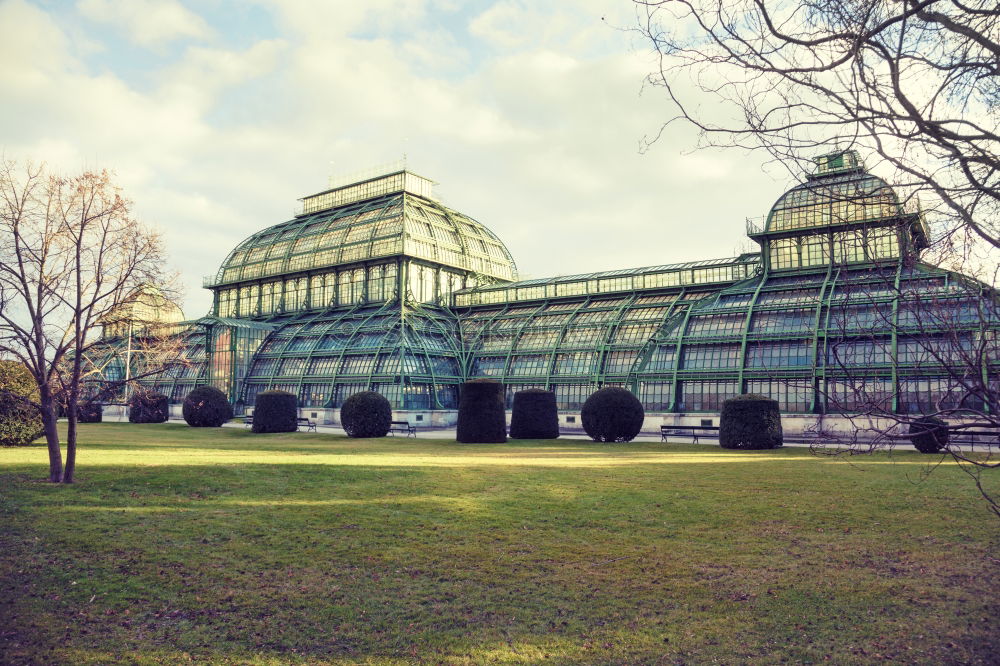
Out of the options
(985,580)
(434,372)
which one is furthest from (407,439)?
(985,580)

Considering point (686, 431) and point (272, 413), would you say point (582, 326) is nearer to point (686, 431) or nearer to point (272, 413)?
point (686, 431)

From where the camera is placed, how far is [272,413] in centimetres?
4328

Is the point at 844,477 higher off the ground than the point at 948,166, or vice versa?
the point at 948,166

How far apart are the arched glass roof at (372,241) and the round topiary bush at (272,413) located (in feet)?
77.2

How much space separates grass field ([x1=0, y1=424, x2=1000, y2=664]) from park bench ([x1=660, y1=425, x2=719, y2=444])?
1829 centimetres

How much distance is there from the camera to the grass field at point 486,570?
870 cm

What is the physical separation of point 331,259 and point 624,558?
62112 millimetres

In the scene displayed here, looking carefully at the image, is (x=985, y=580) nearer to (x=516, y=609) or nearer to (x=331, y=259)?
(x=516, y=609)

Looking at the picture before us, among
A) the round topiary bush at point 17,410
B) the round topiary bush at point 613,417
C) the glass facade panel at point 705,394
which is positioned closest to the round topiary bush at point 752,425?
the round topiary bush at point 613,417

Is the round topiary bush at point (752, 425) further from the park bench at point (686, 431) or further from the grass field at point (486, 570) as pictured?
the grass field at point (486, 570)

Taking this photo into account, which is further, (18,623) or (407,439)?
(407,439)

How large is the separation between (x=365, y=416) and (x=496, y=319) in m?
23.6

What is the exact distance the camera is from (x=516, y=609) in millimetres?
9820

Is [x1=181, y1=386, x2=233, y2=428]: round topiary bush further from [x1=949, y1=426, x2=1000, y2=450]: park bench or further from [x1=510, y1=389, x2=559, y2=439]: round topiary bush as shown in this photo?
[x1=949, y1=426, x2=1000, y2=450]: park bench
